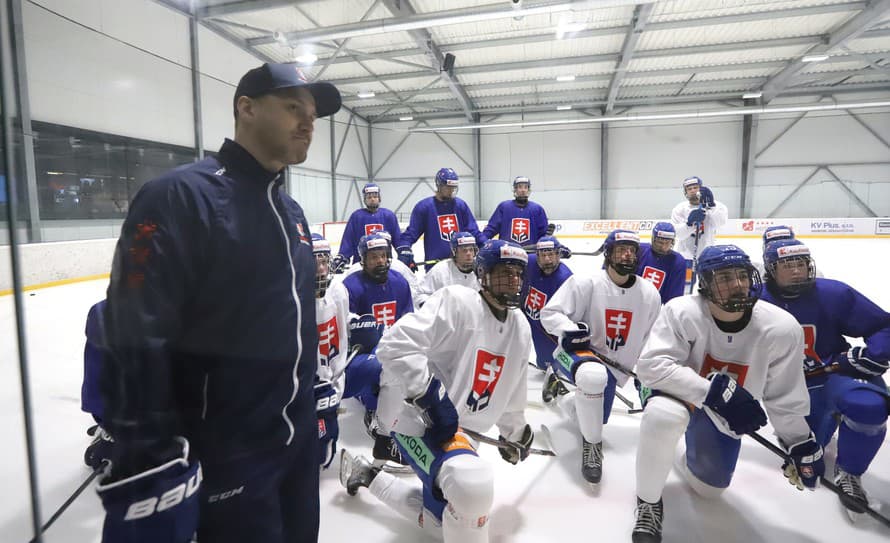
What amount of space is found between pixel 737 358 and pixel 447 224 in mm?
3451

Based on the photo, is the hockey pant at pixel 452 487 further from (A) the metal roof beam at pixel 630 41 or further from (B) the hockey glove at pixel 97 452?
(A) the metal roof beam at pixel 630 41

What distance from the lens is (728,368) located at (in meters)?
2.05

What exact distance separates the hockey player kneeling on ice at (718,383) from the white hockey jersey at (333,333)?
1565 mm

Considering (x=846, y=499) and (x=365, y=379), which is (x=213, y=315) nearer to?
(x=365, y=379)

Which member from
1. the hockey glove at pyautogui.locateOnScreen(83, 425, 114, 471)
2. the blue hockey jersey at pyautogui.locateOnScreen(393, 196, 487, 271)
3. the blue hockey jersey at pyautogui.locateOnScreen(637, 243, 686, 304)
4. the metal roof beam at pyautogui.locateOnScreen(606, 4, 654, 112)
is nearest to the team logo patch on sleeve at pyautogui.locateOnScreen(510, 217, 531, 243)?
the blue hockey jersey at pyautogui.locateOnScreen(393, 196, 487, 271)

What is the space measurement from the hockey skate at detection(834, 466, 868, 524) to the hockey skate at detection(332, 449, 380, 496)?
6.79 ft

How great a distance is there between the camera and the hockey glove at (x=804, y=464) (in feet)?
6.12

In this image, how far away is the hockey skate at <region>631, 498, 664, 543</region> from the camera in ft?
6.07

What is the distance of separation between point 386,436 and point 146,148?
1670 millimetres

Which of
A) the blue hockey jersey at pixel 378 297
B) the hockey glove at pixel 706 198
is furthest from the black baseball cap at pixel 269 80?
the hockey glove at pixel 706 198

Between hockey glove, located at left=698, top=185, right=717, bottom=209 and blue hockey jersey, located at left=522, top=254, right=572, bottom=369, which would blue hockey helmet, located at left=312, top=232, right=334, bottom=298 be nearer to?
blue hockey jersey, located at left=522, top=254, right=572, bottom=369

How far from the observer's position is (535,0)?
7.35 meters

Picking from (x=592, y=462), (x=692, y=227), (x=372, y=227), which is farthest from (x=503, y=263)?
(x=692, y=227)

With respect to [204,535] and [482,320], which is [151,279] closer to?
[204,535]
